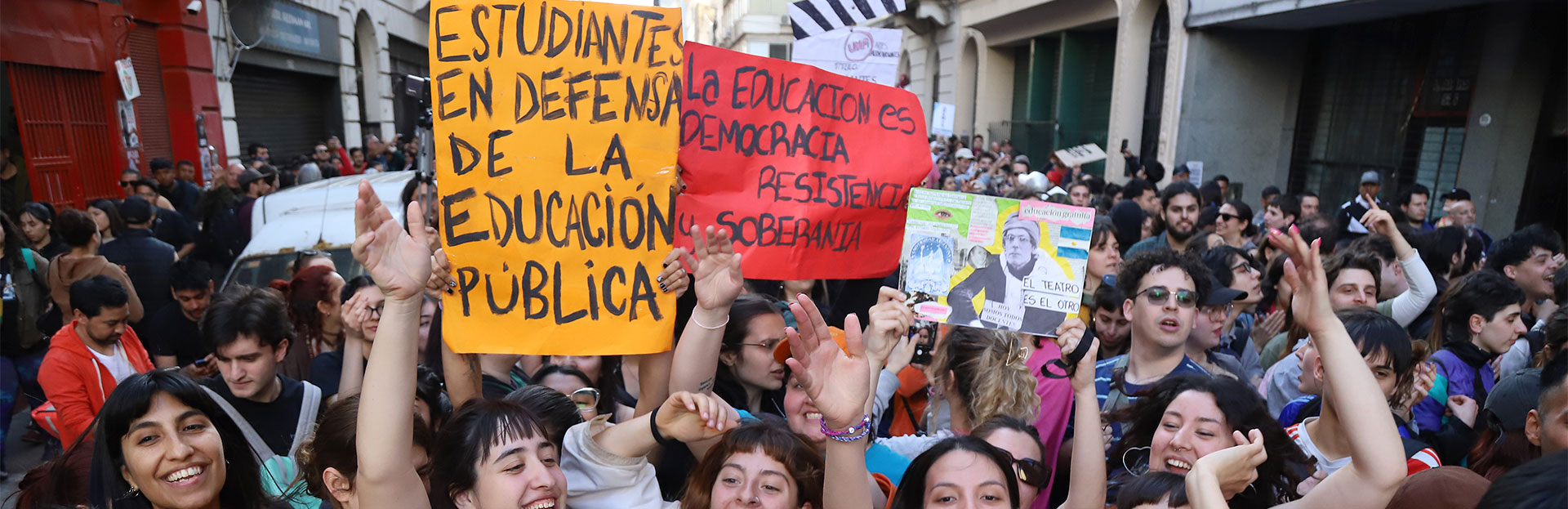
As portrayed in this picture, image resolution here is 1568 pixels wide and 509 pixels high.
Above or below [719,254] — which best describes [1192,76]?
above

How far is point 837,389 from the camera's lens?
2.36 meters

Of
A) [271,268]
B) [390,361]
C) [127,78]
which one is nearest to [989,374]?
[390,361]

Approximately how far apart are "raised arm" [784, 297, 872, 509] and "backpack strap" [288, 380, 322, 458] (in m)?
2.02

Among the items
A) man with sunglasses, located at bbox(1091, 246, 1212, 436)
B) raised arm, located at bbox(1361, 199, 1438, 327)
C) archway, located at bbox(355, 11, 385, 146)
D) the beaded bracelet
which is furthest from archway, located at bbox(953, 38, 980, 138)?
the beaded bracelet

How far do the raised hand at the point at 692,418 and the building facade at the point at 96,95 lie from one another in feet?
33.5

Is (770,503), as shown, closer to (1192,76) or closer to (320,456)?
(320,456)

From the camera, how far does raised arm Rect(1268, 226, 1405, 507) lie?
2143 mm

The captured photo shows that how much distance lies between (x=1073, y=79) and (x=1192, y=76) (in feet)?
19.2

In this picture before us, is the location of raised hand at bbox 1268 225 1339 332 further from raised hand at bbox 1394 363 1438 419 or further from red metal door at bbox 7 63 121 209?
red metal door at bbox 7 63 121 209

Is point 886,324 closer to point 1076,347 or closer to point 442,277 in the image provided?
point 1076,347

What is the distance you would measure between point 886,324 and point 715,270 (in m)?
0.54

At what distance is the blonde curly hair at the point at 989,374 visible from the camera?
3.17 m

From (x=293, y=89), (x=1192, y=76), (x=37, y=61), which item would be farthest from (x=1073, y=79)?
(x=37, y=61)

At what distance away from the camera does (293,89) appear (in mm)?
16625
